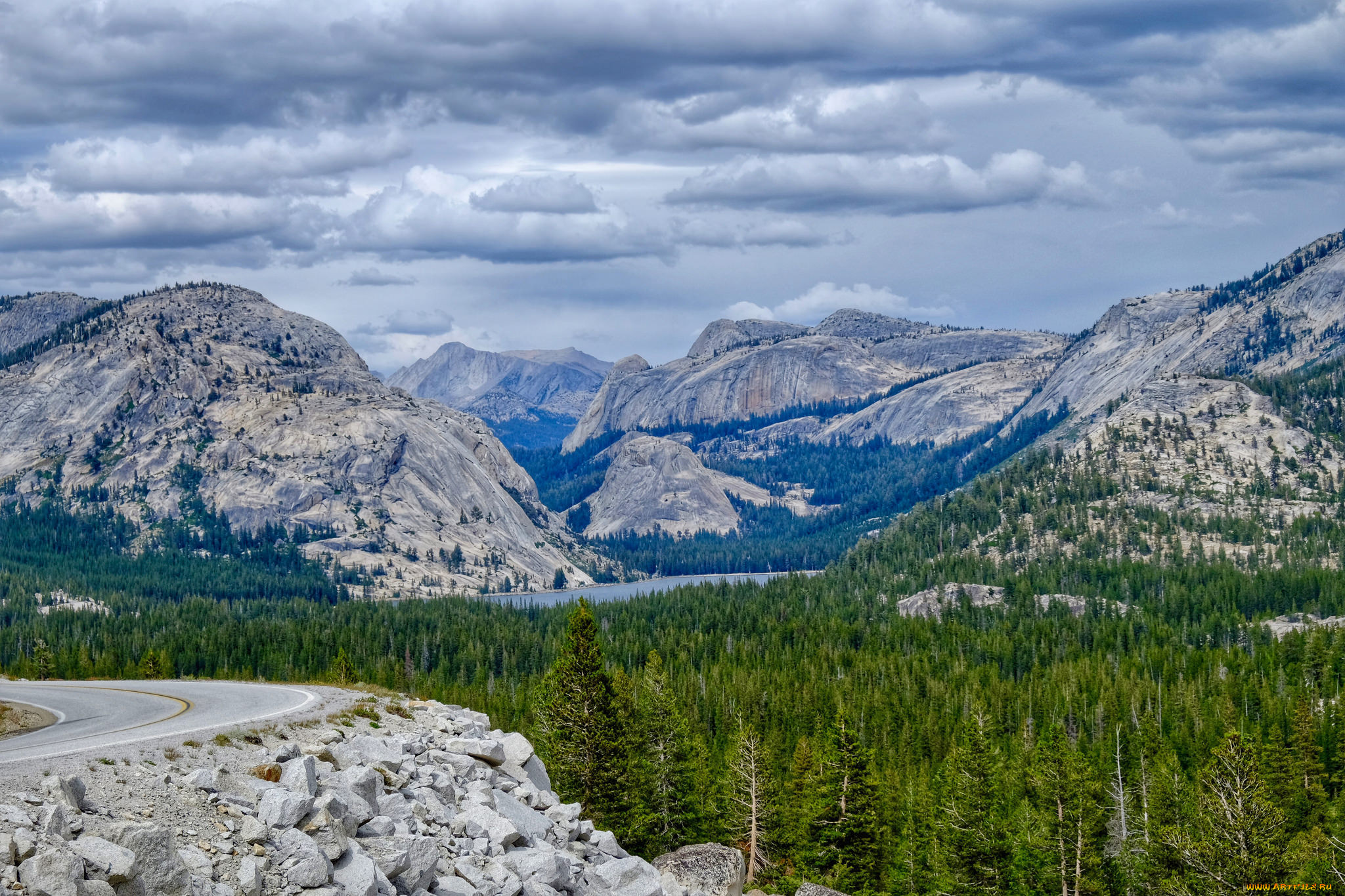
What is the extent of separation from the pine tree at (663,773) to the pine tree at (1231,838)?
26.8 metres

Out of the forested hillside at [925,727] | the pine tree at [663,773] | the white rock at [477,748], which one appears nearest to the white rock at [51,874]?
the white rock at [477,748]

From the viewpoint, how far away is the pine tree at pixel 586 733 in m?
61.5

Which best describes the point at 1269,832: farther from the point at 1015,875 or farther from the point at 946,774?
the point at 946,774

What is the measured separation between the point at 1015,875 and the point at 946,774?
34.6ft

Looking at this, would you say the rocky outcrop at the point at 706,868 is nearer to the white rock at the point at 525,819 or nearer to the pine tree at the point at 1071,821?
the white rock at the point at 525,819

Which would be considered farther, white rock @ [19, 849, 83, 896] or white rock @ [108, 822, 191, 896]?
white rock @ [108, 822, 191, 896]

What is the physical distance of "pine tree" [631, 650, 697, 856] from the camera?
67312 mm

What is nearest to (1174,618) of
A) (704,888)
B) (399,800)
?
(704,888)

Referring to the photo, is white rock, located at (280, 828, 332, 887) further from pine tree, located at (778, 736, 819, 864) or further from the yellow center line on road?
pine tree, located at (778, 736, 819, 864)

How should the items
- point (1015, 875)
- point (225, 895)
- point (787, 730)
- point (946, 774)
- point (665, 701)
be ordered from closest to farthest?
point (225, 895)
point (1015, 875)
point (665, 701)
point (946, 774)
point (787, 730)

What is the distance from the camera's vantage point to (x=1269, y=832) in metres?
62.2

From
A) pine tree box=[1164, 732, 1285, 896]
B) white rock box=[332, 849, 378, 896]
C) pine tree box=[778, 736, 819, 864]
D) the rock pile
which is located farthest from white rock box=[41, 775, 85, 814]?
pine tree box=[1164, 732, 1285, 896]

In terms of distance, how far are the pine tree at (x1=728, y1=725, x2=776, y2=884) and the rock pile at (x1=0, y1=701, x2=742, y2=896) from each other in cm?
2802

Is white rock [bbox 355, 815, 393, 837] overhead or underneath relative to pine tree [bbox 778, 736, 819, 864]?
overhead
